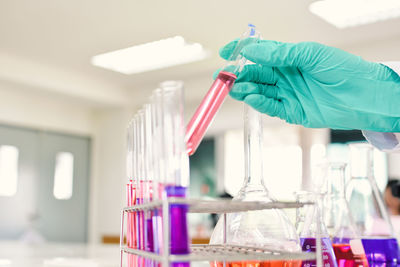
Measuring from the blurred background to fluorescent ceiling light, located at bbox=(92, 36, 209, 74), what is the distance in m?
0.03

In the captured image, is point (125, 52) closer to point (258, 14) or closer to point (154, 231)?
point (258, 14)

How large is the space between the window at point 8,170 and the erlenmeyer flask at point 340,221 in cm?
465

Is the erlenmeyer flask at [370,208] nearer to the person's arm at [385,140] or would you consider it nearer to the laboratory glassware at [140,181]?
the person's arm at [385,140]

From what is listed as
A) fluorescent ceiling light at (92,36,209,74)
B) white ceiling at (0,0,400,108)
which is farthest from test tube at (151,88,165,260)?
fluorescent ceiling light at (92,36,209,74)

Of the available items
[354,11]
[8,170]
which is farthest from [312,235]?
[8,170]

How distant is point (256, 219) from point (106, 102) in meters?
5.03

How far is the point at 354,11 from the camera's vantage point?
11.2 ft

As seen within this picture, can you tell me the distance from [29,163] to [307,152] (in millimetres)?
2984

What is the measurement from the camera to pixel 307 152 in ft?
17.4

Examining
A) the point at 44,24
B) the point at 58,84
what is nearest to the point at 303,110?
the point at 44,24

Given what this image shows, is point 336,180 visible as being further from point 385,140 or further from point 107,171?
point 107,171

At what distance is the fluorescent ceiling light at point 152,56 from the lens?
412cm

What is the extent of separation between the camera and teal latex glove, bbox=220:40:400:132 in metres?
0.76

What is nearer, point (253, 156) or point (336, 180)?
point (253, 156)
